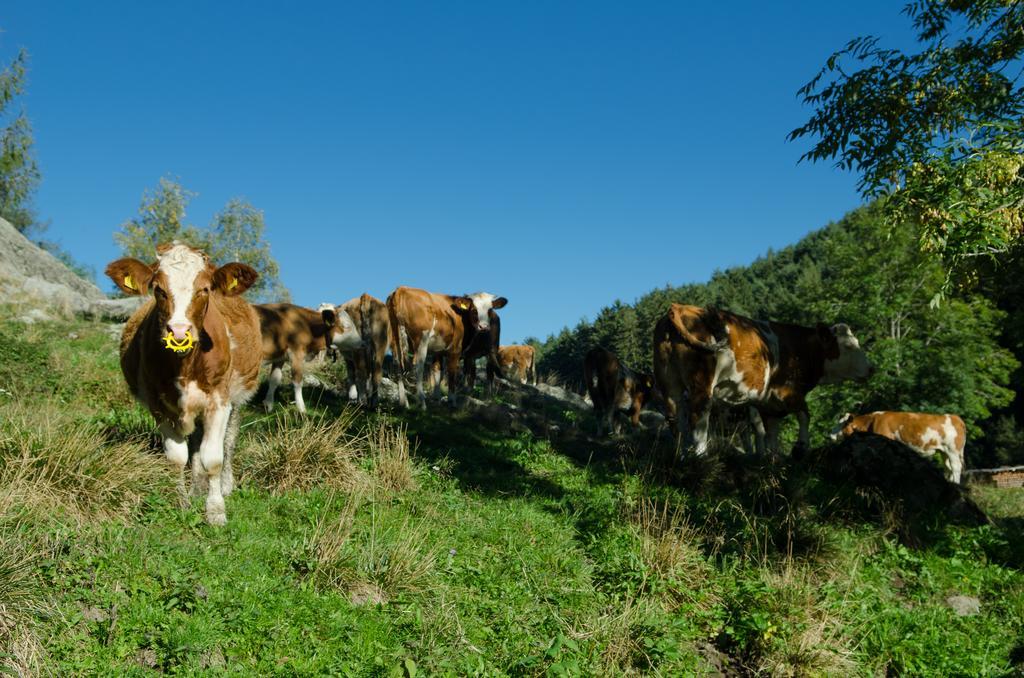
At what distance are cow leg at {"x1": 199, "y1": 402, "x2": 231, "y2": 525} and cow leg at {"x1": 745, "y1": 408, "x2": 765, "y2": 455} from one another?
10.2 meters

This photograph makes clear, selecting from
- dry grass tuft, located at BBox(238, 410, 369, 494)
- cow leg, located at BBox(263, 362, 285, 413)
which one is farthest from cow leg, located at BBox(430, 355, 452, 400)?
dry grass tuft, located at BBox(238, 410, 369, 494)

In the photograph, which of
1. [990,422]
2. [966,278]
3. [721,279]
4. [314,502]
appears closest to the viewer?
[314,502]

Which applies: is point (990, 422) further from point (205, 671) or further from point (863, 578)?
point (205, 671)

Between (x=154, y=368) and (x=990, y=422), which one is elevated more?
(x=990, y=422)

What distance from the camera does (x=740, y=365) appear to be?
37.7ft

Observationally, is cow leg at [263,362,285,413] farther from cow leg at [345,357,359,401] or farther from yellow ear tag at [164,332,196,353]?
yellow ear tag at [164,332,196,353]

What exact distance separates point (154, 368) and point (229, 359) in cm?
70

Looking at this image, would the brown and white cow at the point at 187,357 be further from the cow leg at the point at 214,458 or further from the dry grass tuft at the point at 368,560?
the dry grass tuft at the point at 368,560

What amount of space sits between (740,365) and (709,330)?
0.81m

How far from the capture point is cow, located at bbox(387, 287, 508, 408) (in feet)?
53.0

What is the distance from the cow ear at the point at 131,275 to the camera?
Answer: 20.9ft

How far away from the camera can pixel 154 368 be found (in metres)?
6.54

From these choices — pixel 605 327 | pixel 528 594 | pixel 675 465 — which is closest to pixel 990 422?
pixel 605 327

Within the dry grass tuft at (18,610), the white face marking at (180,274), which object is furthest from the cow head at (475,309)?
the dry grass tuft at (18,610)
